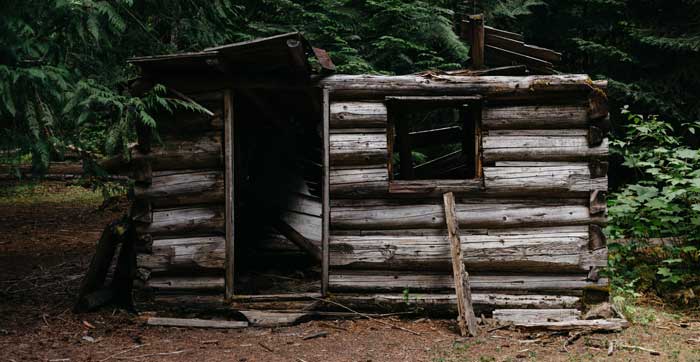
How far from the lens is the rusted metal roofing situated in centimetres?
581

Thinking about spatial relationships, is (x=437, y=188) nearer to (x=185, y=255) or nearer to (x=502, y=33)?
(x=502, y=33)

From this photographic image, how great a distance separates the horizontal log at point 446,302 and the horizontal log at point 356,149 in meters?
1.64

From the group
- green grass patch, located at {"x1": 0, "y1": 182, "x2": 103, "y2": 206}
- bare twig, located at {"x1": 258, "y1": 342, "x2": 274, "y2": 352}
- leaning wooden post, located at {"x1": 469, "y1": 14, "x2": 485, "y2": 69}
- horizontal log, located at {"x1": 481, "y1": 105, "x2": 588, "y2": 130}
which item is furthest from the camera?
green grass patch, located at {"x1": 0, "y1": 182, "x2": 103, "y2": 206}

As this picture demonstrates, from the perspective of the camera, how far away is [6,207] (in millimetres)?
15164

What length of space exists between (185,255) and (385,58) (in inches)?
254

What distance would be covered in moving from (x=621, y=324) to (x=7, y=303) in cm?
739

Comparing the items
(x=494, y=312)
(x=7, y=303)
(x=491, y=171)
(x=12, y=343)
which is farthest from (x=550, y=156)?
(x=7, y=303)

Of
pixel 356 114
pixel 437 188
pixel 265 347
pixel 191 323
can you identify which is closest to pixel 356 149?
pixel 356 114

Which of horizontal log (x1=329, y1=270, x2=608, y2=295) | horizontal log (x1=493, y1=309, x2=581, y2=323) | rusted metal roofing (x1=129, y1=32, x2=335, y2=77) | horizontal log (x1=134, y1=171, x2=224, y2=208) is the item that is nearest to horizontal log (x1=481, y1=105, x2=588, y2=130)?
horizontal log (x1=329, y1=270, x2=608, y2=295)

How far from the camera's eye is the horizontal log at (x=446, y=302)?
689cm

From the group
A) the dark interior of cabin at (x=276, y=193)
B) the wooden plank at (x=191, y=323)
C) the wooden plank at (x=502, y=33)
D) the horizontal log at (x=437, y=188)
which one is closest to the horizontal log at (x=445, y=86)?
the wooden plank at (x=502, y=33)

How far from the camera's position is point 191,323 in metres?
6.72

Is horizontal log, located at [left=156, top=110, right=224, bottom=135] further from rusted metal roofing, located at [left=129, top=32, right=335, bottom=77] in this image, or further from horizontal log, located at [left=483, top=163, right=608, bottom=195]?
horizontal log, located at [left=483, top=163, right=608, bottom=195]

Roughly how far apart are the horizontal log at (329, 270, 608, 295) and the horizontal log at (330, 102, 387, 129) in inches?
70.8
